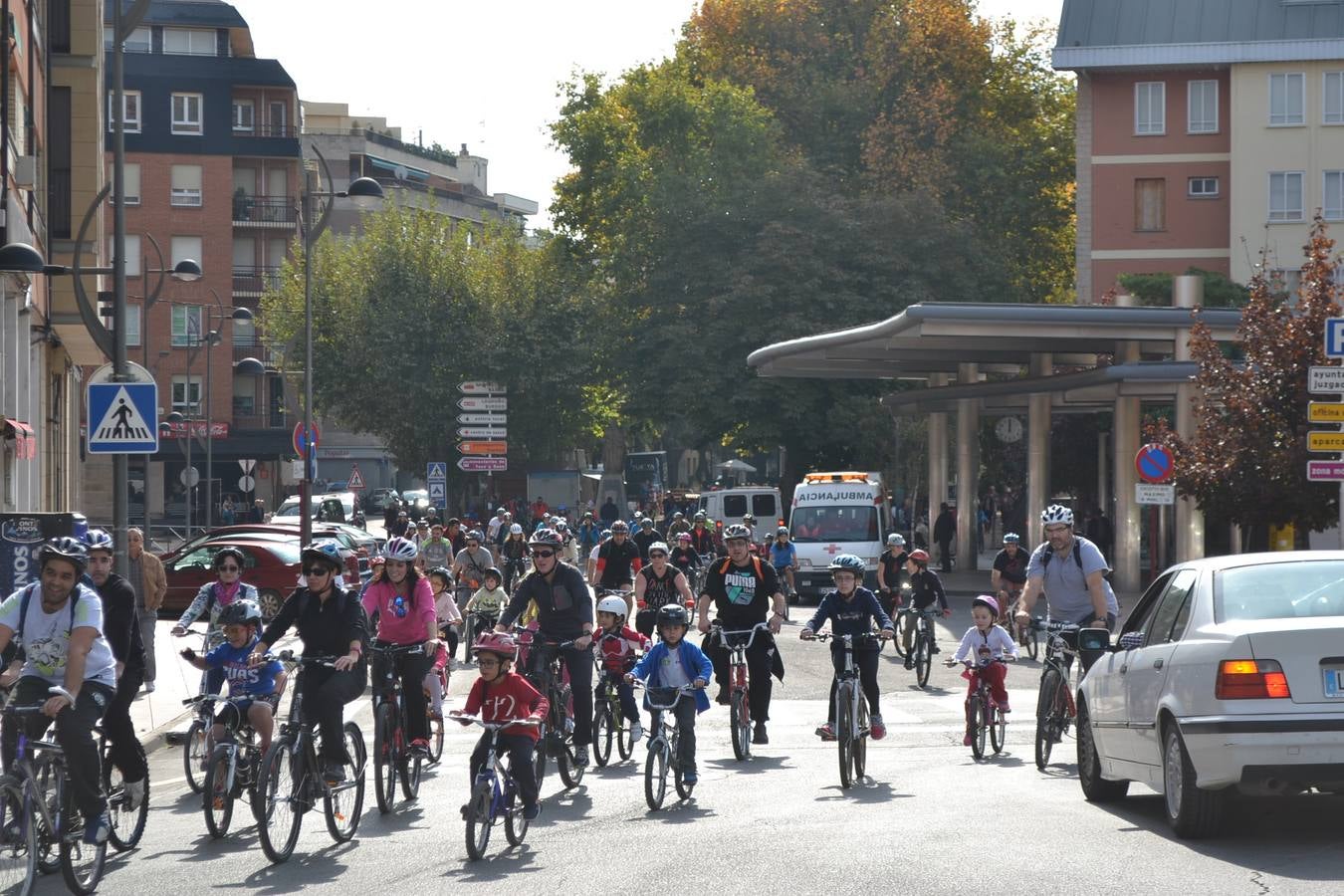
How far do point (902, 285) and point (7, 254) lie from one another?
126 ft

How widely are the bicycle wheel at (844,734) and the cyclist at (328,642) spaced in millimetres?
3481

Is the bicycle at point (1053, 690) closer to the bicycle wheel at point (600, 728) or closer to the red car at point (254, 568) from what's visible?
the bicycle wheel at point (600, 728)

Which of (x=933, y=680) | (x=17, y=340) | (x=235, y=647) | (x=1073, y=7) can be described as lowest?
(x=933, y=680)

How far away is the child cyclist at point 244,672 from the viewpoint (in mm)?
11562

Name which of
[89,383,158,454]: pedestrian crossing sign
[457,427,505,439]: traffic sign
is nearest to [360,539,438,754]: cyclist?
[89,383,158,454]: pedestrian crossing sign

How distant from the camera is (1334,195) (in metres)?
56.6

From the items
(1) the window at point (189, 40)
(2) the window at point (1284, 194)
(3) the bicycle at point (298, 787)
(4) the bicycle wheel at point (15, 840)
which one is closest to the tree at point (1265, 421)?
(3) the bicycle at point (298, 787)

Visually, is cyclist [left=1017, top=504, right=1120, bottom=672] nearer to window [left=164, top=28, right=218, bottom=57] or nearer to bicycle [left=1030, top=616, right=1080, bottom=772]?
bicycle [left=1030, top=616, right=1080, bottom=772]

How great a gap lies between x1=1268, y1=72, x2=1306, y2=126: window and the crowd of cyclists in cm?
4267

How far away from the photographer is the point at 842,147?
60219mm

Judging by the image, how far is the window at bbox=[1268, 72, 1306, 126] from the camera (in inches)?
2232

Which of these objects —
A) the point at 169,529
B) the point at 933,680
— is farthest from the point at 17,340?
the point at 169,529

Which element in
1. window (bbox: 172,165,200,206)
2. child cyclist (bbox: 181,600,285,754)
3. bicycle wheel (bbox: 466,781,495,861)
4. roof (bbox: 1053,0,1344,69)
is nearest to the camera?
bicycle wheel (bbox: 466,781,495,861)

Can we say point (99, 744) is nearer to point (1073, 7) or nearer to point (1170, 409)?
point (1170, 409)
